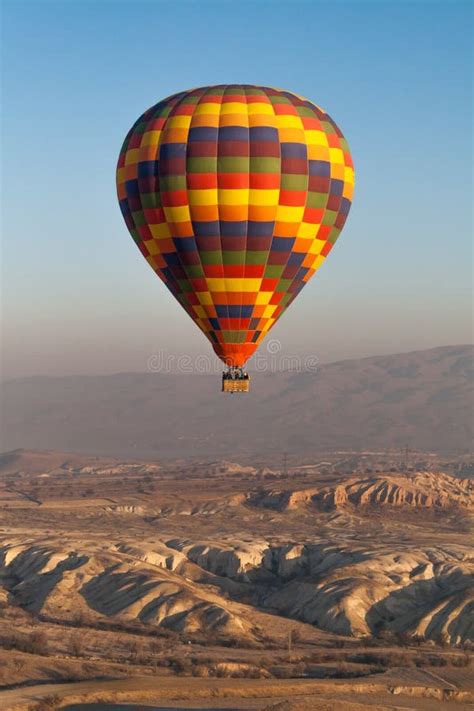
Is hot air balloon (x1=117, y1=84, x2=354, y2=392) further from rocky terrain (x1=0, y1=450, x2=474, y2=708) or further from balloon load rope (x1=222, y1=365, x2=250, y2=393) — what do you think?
rocky terrain (x1=0, y1=450, x2=474, y2=708)

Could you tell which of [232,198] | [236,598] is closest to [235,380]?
[232,198]

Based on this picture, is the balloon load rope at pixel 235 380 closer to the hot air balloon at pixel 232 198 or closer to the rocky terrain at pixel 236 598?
the hot air balloon at pixel 232 198

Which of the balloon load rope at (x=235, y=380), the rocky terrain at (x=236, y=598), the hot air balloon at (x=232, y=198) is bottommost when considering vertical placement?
the rocky terrain at (x=236, y=598)

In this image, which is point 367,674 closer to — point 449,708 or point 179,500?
point 449,708

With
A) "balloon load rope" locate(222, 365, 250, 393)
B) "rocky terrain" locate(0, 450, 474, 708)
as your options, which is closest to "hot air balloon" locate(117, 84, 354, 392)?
"balloon load rope" locate(222, 365, 250, 393)

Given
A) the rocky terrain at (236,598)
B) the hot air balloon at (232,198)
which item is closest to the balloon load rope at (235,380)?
the hot air balloon at (232,198)

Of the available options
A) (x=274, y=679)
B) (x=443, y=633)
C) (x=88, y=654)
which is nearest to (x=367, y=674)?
(x=274, y=679)

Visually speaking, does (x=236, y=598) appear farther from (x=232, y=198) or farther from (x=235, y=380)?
(x=232, y=198)
